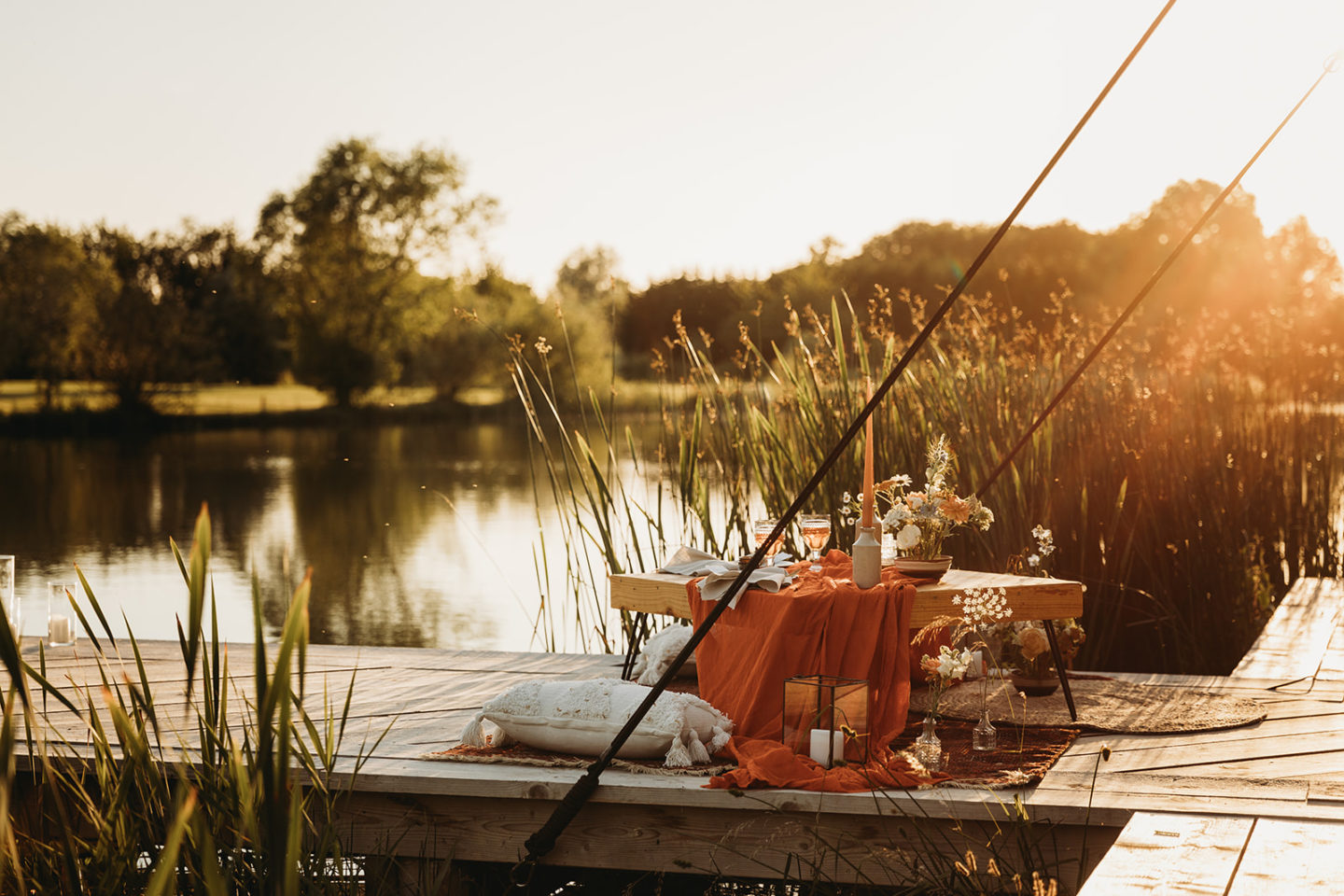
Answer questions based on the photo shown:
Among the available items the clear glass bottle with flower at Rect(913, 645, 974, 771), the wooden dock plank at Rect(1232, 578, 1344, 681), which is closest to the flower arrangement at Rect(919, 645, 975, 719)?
the clear glass bottle with flower at Rect(913, 645, 974, 771)

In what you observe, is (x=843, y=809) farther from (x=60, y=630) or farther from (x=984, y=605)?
(x=60, y=630)

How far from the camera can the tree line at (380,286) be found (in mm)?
23406

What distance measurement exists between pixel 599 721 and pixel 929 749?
739 millimetres

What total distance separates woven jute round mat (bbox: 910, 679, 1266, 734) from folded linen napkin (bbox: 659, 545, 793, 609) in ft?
2.00

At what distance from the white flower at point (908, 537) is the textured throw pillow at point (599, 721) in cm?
64

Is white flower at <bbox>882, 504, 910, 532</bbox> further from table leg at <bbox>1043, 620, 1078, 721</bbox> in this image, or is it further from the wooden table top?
table leg at <bbox>1043, 620, 1078, 721</bbox>

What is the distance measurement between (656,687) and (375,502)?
42.9ft

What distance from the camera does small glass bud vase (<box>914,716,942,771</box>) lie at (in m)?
2.98

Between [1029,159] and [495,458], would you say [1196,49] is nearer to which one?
[1029,159]

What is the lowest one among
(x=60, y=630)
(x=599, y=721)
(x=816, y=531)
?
(x=60, y=630)

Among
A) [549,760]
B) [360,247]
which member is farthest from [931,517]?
[360,247]

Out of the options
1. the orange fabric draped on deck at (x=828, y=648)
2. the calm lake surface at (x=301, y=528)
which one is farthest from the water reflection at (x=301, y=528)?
the orange fabric draped on deck at (x=828, y=648)

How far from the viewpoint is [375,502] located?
49.8ft

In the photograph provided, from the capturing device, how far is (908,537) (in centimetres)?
338
